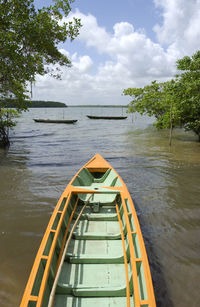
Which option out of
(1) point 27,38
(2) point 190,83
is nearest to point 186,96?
(2) point 190,83

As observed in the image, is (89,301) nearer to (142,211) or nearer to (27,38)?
(142,211)

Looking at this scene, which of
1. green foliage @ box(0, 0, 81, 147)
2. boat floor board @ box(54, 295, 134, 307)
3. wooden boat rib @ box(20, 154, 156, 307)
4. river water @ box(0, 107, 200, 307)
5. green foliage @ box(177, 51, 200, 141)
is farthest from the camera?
green foliage @ box(177, 51, 200, 141)

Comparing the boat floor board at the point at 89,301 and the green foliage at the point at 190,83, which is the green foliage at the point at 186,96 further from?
the boat floor board at the point at 89,301

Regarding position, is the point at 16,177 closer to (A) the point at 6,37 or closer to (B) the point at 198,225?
(A) the point at 6,37

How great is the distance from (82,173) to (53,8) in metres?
9.61

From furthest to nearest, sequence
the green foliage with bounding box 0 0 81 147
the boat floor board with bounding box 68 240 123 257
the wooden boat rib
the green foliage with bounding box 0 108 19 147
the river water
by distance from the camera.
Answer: the green foliage with bounding box 0 108 19 147
the green foliage with bounding box 0 0 81 147
the boat floor board with bounding box 68 240 123 257
the river water
the wooden boat rib

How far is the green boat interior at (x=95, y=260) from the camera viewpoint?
3.54 m

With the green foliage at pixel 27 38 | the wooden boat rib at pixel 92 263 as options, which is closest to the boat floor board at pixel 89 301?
the wooden boat rib at pixel 92 263

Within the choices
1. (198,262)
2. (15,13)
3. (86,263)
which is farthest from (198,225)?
(15,13)

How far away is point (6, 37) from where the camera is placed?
973cm

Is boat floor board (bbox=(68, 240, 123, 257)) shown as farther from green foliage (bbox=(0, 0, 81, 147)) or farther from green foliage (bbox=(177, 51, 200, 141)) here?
green foliage (bbox=(177, 51, 200, 141))

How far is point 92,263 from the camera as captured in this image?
4270 millimetres

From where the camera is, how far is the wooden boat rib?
11.0 ft

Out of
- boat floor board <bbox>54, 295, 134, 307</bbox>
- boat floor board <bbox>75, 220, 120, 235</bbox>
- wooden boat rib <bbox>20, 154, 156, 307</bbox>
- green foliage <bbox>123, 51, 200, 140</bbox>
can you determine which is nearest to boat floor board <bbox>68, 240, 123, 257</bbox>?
wooden boat rib <bbox>20, 154, 156, 307</bbox>
